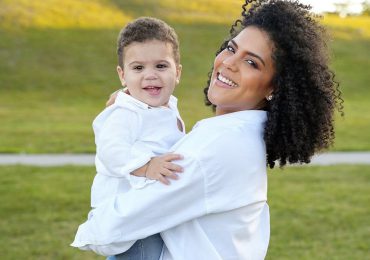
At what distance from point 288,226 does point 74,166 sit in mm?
3962

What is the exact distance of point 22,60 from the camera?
89.1 ft

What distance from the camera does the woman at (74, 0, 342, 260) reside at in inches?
84.6

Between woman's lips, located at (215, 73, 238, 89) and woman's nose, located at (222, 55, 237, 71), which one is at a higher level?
woman's nose, located at (222, 55, 237, 71)

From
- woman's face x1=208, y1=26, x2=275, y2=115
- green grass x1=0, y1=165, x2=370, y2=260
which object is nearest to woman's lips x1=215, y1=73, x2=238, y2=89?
woman's face x1=208, y1=26, x2=275, y2=115

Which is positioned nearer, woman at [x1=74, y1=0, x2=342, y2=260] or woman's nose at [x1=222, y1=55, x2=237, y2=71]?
woman at [x1=74, y1=0, x2=342, y2=260]

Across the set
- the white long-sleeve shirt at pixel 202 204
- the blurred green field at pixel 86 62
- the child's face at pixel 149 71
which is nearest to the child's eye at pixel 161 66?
the child's face at pixel 149 71

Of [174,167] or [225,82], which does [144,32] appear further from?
[174,167]

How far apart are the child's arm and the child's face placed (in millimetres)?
477

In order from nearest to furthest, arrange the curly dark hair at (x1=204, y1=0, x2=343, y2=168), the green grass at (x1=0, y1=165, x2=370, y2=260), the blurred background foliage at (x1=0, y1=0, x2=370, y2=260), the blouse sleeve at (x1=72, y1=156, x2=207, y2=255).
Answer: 1. the blouse sleeve at (x1=72, y1=156, x2=207, y2=255)
2. the curly dark hair at (x1=204, y1=0, x2=343, y2=168)
3. the green grass at (x1=0, y1=165, x2=370, y2=260)
4. the blurred background foliage at (x1=0, y1=0, x2=370, y2=260)

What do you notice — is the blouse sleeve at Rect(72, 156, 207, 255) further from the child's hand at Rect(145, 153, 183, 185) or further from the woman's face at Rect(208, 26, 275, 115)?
the woman's face at Rect(208, 26, 275, 115)

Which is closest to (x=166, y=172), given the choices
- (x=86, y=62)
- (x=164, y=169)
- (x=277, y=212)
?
(x=164, y=169)

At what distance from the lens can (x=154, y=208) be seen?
2.15 metres

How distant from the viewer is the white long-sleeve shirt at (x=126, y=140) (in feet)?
7.91

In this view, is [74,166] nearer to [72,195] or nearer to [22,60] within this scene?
[72,195]
